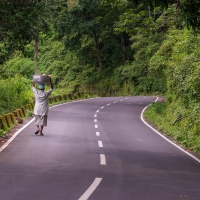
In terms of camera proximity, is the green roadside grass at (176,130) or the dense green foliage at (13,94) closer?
the green roadside grass at (176,130)

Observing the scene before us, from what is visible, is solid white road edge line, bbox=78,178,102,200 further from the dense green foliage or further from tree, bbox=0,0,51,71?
the dense green foliage

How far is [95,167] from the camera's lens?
1102 cm

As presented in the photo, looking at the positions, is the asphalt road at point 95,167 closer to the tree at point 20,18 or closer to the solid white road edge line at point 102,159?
the solid white road edge line at point 102,159

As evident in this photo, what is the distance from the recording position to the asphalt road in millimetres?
8367

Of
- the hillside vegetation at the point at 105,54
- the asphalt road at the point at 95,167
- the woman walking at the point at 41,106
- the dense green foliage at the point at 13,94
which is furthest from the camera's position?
the hillside vegetation at the point at 105,54

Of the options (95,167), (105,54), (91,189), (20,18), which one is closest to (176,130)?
(20,18)

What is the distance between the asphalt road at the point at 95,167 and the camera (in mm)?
8367

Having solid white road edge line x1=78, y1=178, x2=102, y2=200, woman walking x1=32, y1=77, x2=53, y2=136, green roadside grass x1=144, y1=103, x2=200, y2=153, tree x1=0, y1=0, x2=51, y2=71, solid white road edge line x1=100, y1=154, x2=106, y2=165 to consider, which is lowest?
green roadside grass x1=144, y1=103, x2=200, y2=153

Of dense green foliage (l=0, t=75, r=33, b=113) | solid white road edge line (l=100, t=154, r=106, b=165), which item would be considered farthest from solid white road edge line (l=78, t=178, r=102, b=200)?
dense green foliage (l=0, t=75, r=33, b=113)

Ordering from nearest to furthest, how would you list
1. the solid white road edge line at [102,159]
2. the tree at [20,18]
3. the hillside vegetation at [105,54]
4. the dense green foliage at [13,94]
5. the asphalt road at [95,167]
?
the asphalt road at [95,167] → the solid white road edge line at [102,159] → the tree at [20,18] → the dense green foliage at [13,94] → the hillside vegetation at [105,54]

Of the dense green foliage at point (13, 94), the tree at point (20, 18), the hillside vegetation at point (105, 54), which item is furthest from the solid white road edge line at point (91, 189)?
the hillside vegetation at point (105, 54)

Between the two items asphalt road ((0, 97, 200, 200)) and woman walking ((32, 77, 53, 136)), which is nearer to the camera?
asphalt road ((0, 97, 200, 200))

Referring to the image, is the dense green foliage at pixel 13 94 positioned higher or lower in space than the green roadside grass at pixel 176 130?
higher

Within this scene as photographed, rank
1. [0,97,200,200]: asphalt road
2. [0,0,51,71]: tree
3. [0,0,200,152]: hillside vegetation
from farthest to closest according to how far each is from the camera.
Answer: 1. [0,0,200,152]: hillside vegetation
2. [0,0,51,71]: tree
3. [0,97,200,200]: asphalt road
